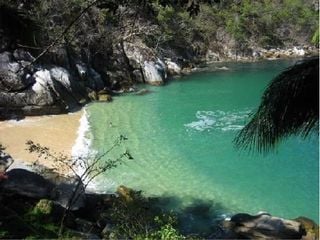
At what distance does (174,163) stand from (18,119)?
27.6ft

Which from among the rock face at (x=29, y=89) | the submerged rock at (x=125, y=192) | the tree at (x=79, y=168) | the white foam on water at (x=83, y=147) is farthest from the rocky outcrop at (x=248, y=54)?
the submerged rock at (x=125, y=192)

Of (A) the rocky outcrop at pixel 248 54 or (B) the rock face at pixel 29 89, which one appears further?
(A) the rocky outcrop at pixel 248 54

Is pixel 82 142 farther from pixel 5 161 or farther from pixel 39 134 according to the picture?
pixel 5 161

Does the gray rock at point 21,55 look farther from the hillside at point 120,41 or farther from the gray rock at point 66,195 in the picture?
the gray rock at point 66,195

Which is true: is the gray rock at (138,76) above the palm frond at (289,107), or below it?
below

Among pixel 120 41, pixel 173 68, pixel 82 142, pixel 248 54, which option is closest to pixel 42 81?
pixel 82 142

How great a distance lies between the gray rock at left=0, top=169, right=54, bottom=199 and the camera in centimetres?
1045

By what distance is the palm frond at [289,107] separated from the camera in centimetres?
387

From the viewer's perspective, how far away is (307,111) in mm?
4031

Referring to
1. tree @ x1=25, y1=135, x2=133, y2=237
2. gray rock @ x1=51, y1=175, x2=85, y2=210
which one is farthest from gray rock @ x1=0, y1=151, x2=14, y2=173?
gray rock @ x1=51, y1=175, x2=85, y2=210

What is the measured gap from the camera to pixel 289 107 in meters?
3.99

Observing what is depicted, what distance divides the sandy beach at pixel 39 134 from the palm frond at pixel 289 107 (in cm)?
1102

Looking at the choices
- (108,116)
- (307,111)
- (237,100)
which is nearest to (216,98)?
(237,100)

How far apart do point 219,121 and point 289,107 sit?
16.2 m
